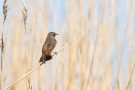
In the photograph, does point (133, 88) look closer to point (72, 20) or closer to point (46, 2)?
point (72, 20)

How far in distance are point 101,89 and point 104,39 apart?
0.79 feet

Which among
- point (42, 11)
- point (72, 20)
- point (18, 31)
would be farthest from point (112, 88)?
point (18, 31)

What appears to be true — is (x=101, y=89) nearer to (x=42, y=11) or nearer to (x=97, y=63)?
(x=97, y=63)

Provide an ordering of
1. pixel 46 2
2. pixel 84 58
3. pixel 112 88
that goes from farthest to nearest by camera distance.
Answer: pixel 46 2 < pixel 84 58 < pixel 112 88

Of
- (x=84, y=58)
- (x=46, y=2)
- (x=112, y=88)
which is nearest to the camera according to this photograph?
(x=112, y=88)

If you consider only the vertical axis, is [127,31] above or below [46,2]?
below

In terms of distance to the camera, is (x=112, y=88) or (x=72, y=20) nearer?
(x=112, y=88)

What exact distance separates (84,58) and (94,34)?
126 mm

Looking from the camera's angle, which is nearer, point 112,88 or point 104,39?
point 112,88

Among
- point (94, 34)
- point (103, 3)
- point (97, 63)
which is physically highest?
point (103, 3)

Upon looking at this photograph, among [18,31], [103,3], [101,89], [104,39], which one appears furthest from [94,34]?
[18,31]

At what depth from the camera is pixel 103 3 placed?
1.45m

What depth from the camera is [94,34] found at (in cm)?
145

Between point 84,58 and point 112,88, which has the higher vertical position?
point 84,58
